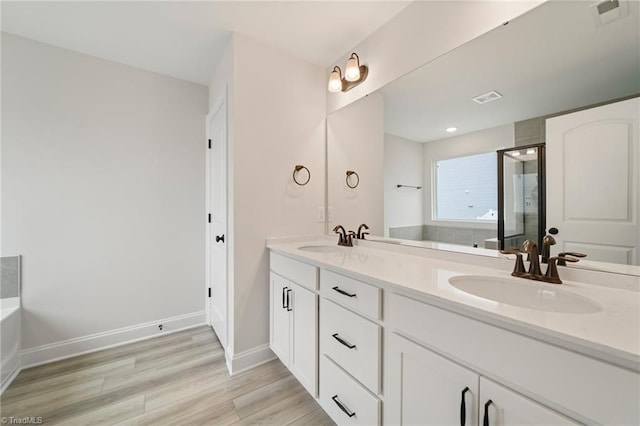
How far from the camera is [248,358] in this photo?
1850 millimetres

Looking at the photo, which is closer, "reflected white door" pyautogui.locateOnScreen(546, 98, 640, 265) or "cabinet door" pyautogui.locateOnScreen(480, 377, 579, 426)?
"cabinet door" pyautogui.locateOnScreen(480, 377, 579, 426)

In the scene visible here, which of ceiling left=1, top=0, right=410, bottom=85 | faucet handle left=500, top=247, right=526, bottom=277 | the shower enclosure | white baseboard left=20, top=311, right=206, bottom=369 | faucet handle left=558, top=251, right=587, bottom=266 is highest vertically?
ceiling left=1, top=0, right=410, bottom=85

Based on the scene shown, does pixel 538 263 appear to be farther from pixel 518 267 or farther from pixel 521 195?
pixel 521 195

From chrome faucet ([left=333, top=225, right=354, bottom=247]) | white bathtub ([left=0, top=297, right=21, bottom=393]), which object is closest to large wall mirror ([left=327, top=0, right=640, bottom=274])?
chrome faucet ([left=333, top=225, right=354, bottom=247])

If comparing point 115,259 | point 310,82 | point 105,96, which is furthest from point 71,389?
point 310,82

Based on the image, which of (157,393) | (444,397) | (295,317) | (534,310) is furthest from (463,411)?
(157,393)

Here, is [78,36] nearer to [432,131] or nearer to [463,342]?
[432,131]

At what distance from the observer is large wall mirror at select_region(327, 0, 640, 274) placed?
906mm

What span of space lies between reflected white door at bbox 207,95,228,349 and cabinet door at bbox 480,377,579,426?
5.71ft

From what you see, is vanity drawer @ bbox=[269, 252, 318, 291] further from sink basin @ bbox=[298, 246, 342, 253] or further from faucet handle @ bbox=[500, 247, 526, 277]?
faucet handle @ bbox=[500, 247, 526, 277]

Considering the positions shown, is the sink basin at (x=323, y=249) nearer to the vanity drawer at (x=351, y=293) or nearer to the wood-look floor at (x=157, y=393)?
the vanity drawer at (x=351, y=293)

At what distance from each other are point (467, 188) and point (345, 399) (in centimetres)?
127

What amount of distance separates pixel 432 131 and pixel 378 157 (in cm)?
43

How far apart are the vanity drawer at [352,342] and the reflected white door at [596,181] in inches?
34.3
